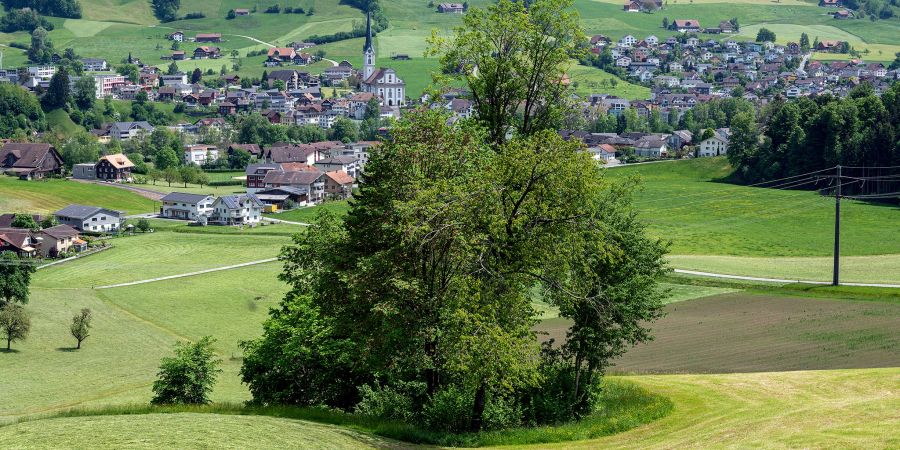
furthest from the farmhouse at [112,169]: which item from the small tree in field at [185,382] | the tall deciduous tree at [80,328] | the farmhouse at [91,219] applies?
the small tree in field at [185,382]

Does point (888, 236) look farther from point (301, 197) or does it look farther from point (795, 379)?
point (301, 197)

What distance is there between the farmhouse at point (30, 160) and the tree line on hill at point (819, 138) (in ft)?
273

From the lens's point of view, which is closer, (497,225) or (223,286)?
(497,225)

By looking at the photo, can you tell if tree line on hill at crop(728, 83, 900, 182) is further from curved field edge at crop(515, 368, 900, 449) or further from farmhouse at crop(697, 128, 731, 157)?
curved field edge at crop(515, 368, 900, 449)

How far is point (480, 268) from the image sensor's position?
95.9 feet

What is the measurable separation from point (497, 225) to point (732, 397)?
10.3 m

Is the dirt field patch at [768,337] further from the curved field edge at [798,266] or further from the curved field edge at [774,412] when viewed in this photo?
the curved field edge at [798,266]

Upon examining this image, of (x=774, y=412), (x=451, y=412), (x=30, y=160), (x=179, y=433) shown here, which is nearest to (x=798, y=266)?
(x=774, y=412)

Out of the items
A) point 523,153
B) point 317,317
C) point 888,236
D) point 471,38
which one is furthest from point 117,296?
point 888,236

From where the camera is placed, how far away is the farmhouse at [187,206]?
11081cm

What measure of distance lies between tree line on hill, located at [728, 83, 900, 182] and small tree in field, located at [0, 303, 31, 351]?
8722cm

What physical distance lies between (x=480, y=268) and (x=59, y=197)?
100 metres

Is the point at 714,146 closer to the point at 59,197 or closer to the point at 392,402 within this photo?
the point at 59,197

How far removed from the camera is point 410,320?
30.6 m
